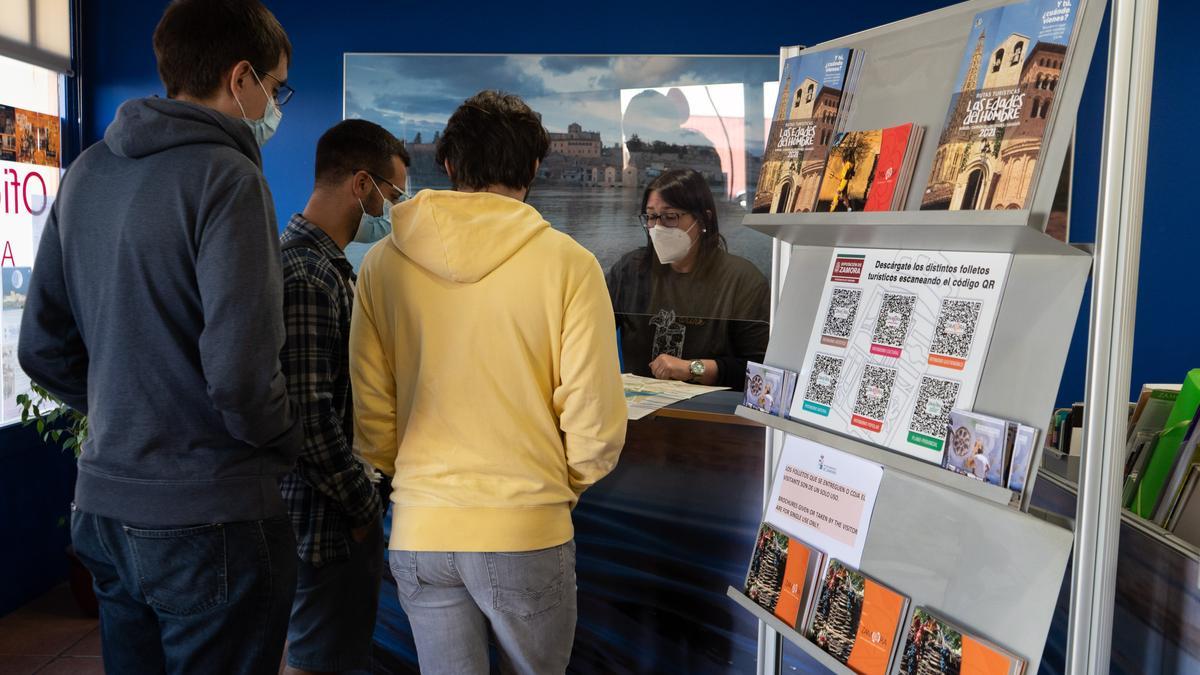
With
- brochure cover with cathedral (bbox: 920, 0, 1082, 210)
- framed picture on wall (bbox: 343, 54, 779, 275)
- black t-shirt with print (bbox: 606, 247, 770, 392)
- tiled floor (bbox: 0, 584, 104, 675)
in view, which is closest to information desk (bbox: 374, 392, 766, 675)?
black t-shirt with print (bbox: 606, 247, 770, 392)

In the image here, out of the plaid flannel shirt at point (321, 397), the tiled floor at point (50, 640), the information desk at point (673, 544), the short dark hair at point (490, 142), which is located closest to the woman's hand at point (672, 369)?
the information desk at point (673, 544)

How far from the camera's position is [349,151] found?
86.1 inches

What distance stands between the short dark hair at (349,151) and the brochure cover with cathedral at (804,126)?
3.17 ft

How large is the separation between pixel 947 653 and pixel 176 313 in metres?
1.31

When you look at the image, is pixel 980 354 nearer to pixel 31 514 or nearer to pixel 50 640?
pixel 50 640

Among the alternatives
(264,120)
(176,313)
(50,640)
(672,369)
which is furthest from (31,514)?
(176,313)

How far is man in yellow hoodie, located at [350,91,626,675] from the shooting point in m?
1.55

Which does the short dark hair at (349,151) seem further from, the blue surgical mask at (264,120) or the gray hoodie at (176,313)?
the gray hoodie at (176,313)

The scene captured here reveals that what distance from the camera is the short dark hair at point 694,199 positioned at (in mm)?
3484

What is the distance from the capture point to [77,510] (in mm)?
1552

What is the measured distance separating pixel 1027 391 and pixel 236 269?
1.19 m

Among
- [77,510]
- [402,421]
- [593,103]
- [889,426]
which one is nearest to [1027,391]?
[889,426]

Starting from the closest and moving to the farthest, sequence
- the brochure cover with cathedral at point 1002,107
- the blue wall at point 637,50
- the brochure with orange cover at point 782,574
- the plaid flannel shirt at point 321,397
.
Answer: the brochure cover with cathedral at point 1002,107, the brochure with orange cover at point 782,574, the plaid flannel shirt at point 321,397, the blue wall at point 637,50

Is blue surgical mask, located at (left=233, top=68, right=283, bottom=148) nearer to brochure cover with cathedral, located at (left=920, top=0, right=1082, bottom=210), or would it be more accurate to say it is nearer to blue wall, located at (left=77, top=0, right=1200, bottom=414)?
brochure cover with cathedral, located at (left=920, top=0, right=1082, bottom=210)
